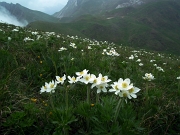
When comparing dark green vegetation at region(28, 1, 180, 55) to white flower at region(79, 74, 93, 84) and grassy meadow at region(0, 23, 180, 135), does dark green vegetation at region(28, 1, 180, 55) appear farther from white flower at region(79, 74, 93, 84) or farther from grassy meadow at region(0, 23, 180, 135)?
white flower at region(79, 74, 93, 84)

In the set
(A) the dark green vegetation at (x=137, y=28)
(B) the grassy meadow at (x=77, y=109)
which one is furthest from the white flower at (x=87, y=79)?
(A) the dark green vegetation at (x=137, y=28)

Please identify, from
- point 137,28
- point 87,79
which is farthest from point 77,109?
point 137,28

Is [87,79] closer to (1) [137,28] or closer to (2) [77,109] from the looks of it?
(2) [77,109]

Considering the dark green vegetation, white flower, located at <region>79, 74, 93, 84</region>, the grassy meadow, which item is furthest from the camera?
the dark green vegetation

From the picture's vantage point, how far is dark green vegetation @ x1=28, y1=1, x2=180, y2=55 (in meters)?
119

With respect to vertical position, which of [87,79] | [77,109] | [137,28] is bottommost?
[77,109]

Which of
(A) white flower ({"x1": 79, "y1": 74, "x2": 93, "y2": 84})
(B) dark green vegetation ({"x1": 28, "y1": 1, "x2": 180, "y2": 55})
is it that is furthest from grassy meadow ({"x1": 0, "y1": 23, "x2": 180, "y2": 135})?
(B) dark green vegetation ({"x1": 28, "y1": 1, "x2": 180, "y2": 55})

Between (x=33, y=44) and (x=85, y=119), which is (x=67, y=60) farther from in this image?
(x=85, y=119)

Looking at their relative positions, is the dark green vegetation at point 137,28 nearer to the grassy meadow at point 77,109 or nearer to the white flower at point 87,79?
the grassy meadow at point 77,109

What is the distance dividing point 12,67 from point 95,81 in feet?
7.69

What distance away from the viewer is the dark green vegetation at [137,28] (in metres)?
119

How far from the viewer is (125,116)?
6.88ft

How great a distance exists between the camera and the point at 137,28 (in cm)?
14025

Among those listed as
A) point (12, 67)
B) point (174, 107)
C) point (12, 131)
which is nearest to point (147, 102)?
point (174, 107)
